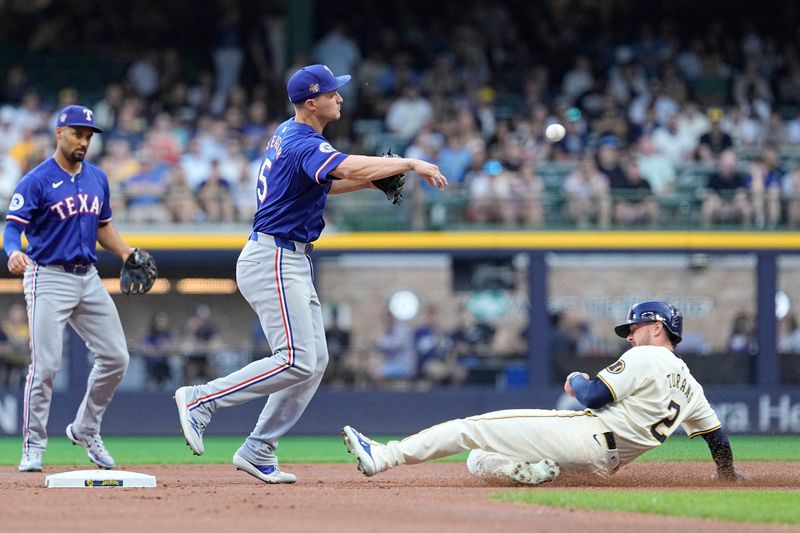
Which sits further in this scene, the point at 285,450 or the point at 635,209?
the point at 635,209

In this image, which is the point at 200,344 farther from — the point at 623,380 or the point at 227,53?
the point at 623,380

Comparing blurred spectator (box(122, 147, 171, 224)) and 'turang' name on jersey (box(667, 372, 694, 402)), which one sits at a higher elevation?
blurred spectator (box(122, 147, 171, 224))

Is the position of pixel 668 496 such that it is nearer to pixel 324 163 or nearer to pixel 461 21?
pixel 324 163

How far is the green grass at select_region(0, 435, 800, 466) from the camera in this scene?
960 cm

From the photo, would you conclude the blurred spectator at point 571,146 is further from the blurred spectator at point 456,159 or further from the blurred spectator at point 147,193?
the blurred spectator at point 147,193

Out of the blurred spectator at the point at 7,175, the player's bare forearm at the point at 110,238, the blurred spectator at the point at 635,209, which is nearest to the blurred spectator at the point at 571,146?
the blurred spectator at the point at 635,209

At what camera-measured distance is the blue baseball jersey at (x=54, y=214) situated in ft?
25.8

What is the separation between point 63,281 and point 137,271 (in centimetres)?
62

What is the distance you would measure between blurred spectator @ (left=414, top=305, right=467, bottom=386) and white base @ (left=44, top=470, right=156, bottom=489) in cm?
709

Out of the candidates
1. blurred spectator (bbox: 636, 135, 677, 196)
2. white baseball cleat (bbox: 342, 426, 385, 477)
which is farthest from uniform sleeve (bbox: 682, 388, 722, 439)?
blurred spectator (bbox: 636, 135, 677, 196)

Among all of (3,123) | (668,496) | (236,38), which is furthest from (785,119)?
(668,496)

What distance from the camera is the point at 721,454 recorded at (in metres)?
7.26

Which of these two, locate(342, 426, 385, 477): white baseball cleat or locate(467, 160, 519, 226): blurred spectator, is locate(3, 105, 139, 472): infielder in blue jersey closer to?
locate(342, 426, 385, 477): white baseball cleat

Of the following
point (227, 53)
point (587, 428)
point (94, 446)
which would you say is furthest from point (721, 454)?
point (227, 53)
